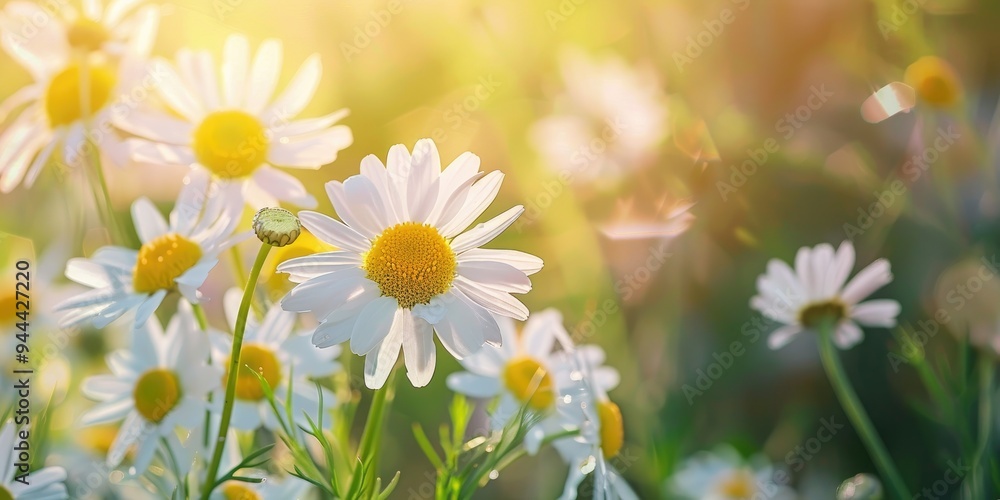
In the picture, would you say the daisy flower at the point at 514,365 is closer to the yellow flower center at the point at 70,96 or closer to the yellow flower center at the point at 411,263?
the yellow flower center at the point at 411,263

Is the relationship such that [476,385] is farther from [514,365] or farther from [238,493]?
[238,493]

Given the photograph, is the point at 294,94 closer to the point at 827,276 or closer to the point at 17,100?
the point at 17,100

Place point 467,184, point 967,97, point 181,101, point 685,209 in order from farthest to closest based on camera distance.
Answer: point 967,97, point 685,209, point 181,101, point 467,184

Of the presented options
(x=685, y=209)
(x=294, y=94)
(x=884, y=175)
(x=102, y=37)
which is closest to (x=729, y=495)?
(x=685, y=209)

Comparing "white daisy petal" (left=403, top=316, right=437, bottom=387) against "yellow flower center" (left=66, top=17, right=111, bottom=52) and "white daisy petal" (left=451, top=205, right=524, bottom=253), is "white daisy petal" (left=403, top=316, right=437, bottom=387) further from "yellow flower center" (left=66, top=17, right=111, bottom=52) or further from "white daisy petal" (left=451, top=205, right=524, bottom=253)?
"yellow flower center" (left=66, top=17, right=111, bottom=52)

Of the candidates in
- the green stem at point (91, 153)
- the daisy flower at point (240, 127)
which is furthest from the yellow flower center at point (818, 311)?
the green stem at point (91, 153)

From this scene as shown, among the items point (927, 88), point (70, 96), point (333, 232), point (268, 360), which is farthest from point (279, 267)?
point (927, 88)

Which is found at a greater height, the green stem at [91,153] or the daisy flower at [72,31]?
the daisy flower at [72,31]
